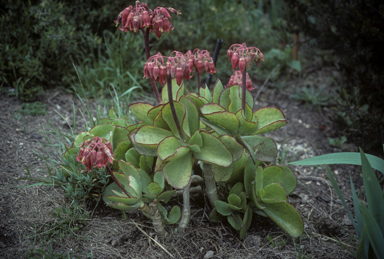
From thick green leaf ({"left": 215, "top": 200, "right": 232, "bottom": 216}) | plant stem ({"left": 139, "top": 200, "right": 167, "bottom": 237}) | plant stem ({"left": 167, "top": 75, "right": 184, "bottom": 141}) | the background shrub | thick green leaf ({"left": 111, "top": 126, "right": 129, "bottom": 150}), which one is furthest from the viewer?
the background shrub

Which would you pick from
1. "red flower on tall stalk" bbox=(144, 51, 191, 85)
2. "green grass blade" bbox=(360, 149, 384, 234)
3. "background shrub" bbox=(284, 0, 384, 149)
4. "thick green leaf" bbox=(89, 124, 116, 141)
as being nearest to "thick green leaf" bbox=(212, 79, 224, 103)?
"red flower on tall stalk" bbox=(144, 51, 191, 85)

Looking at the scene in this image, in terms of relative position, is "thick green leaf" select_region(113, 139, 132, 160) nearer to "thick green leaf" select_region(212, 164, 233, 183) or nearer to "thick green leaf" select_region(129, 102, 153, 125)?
"thick green leaf" select_region(129, 102, 153, 125)

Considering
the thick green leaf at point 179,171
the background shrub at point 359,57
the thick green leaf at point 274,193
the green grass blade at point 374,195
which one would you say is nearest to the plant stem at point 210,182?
the thick green leaf at point 179,171

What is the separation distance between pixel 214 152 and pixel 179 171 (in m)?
0.21

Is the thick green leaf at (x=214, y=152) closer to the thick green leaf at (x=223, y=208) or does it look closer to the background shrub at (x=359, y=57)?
the thick green leaf at (x=223, y=208)

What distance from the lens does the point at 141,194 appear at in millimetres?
Answer: 1659

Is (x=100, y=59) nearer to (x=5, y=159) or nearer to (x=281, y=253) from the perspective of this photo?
(x=5, y=159)

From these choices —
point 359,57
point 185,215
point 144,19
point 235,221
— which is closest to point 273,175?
point 235,221

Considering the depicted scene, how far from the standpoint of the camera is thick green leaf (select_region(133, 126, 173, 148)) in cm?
156

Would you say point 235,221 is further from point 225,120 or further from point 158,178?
point 225,120

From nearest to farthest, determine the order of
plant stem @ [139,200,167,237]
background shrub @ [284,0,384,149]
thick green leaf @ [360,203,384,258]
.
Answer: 1. thick green leaf @ [360,203,384,258]
2. plant stem @ [139,200,167,237]
3. background shrub @ [284,0,384,149]

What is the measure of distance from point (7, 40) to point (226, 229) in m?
2.77

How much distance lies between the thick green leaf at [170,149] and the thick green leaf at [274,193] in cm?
52

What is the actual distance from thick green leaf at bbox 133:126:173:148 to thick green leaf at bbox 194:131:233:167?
0.69ft
